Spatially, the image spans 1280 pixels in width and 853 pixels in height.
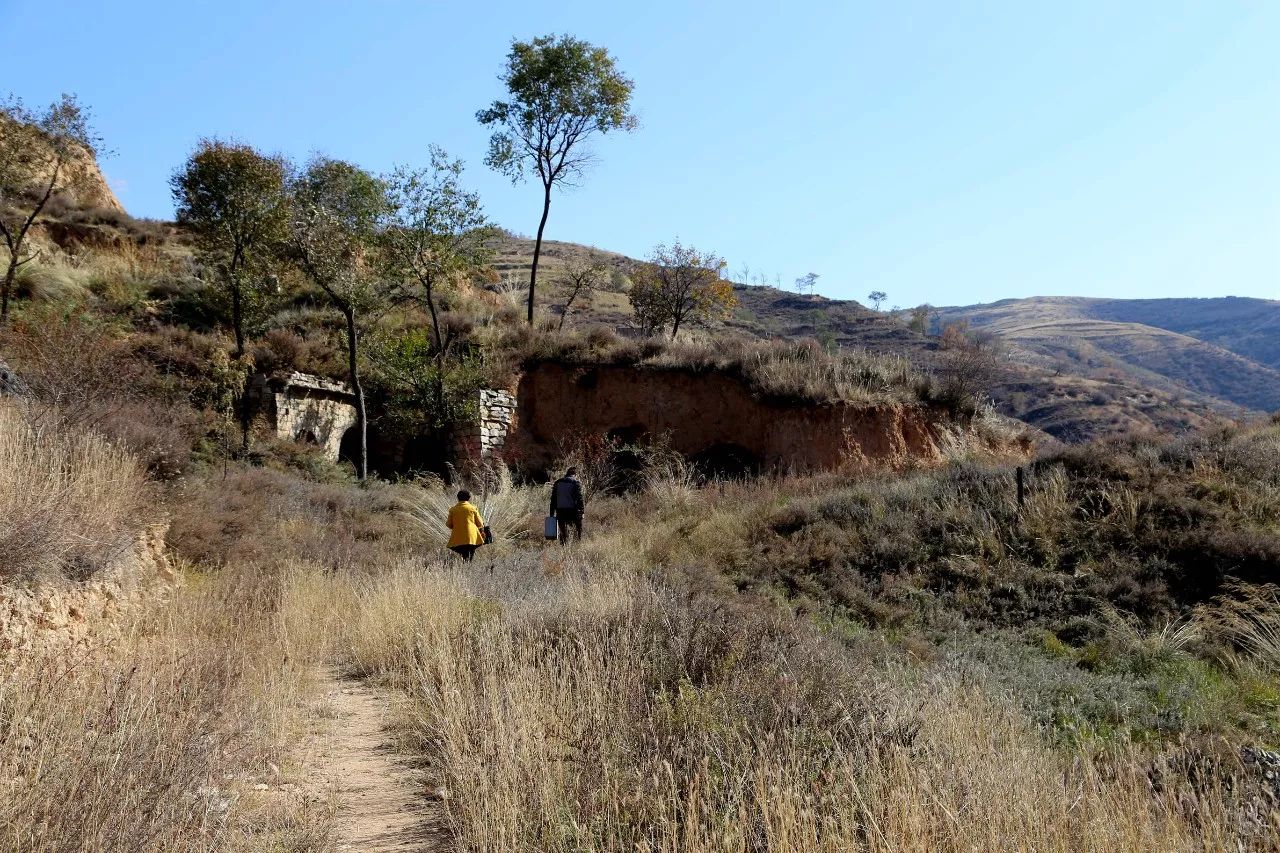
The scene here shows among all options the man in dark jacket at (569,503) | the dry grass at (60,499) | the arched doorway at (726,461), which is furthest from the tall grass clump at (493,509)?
the dry grass at (60,499)

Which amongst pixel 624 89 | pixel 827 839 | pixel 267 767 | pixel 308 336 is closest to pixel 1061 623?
pixel 827 839

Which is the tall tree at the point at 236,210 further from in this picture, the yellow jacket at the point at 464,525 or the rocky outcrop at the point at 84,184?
the yellow jacket at the point at 464,525

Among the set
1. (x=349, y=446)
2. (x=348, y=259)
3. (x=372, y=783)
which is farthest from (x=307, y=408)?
(x=372, y=783)

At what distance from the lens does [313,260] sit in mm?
19281

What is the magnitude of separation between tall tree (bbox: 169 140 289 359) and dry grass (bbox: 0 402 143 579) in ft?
47.2

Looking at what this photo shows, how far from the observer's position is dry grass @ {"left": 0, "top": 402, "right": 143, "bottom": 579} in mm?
→ 5203

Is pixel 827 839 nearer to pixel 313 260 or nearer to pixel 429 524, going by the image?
pixel 429 524

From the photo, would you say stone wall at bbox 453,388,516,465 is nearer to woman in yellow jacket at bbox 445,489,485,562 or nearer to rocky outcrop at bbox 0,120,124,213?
woman in yellow jacket at bbox 445,489,485,562

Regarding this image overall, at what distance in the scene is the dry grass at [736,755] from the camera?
321 cm

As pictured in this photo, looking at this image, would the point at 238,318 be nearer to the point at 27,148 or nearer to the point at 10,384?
the point at 27,148

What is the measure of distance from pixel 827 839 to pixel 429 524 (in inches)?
472

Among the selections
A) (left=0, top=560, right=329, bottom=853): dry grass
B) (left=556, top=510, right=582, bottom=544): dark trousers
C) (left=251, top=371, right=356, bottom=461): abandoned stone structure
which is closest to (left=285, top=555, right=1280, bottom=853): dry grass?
(left=0, top=560, right=329, bottom=853): dry grass

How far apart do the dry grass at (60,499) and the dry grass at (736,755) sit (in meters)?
1.50

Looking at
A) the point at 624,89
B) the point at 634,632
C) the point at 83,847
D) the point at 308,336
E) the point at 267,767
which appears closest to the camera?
the point at 83,847
